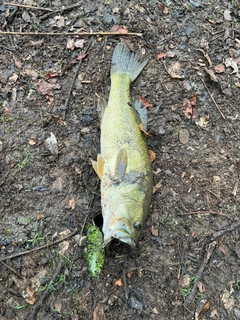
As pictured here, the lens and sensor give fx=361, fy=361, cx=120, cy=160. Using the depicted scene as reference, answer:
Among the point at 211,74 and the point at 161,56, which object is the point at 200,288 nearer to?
the point at 211,74

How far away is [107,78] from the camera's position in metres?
5.09

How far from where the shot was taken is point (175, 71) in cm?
534

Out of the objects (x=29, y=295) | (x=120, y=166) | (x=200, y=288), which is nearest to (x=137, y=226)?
(x=120, y=166)

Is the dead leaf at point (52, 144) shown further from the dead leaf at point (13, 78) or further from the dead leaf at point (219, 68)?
the dead leaf at point (219, 68)

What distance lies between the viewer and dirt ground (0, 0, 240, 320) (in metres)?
4.00

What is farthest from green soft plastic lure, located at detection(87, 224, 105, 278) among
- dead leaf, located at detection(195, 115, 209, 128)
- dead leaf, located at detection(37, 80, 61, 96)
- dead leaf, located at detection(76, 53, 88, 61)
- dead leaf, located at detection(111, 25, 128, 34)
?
dead leaf, located at detection(111, 25, 128, 34)

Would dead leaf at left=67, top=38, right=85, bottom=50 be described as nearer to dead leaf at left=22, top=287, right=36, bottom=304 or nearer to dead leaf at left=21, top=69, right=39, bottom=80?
dead leaf at left=21, top=69, right=39, bottom=80

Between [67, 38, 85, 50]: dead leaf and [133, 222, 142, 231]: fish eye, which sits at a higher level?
[67, 38, 85, 50]: dead leaf

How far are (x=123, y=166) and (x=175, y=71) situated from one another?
6.63 ft

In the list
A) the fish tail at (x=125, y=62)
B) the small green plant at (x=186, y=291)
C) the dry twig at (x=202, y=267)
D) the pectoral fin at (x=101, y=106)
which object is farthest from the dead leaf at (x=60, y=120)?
the small green plant at (x=186, y=291)

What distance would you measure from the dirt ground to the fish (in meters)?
0.34

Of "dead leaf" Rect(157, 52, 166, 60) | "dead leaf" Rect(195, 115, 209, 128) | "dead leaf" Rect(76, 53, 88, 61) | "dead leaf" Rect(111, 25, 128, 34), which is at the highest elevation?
"dead leaf" Rect(111, 25, 128, 34)

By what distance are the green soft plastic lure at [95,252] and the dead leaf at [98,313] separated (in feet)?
1.04

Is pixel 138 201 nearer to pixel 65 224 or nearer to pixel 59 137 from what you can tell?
pixel 65 224
